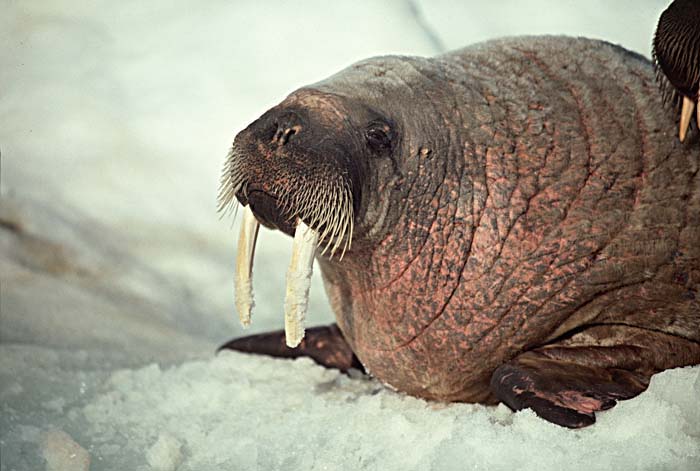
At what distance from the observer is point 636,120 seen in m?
4.36

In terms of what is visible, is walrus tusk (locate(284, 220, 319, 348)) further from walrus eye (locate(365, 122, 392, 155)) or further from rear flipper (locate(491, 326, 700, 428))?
rear flipper (locate(491, 326, 700, 428))

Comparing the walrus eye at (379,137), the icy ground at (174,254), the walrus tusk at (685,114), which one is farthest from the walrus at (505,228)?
the icy ground at (174,254)

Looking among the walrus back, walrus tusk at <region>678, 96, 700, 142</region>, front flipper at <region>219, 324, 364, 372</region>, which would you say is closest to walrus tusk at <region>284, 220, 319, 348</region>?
the walrus back

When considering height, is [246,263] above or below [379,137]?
below

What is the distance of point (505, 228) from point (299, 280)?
96 cm

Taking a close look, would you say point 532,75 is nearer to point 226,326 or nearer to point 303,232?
point 303,232

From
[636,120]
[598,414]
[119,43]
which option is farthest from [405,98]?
[119,43]

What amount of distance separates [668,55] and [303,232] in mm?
1727

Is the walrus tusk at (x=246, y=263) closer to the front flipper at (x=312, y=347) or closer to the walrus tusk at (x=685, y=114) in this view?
the front flipper at (x=312, y=347)

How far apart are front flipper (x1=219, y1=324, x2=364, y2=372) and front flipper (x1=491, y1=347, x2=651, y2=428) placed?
123 cm

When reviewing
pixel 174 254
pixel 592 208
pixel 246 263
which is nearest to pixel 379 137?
pixel 246 263

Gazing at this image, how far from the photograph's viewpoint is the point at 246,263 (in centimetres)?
415

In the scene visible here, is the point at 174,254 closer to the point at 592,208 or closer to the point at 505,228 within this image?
the point at 505,228

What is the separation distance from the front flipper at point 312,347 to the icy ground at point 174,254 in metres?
0.15
